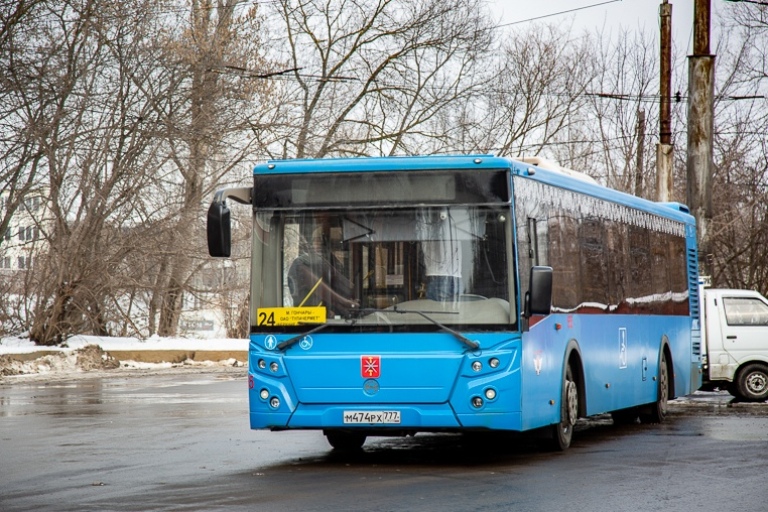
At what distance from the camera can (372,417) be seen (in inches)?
451

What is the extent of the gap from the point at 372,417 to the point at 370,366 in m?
0.44

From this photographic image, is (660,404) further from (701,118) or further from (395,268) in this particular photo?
(701,118)

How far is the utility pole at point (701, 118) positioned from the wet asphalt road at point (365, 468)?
6680mm

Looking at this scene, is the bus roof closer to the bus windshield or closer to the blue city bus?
the blue city bus

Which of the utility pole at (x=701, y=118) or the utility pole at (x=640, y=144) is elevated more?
the utility pole at (x=640, y=144)

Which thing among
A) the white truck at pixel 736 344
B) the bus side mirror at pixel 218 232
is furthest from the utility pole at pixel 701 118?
the bus side mirror at pixel 218 232

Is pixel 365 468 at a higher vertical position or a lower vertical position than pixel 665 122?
lower

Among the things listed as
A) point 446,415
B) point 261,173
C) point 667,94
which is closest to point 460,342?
point 446,415

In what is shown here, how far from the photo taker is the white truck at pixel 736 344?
2097 centimetres

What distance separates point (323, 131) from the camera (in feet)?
141

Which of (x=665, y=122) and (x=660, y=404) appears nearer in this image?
(x=660, y=404)

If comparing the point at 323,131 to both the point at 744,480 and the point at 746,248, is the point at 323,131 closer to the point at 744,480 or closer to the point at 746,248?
the point at 746,248

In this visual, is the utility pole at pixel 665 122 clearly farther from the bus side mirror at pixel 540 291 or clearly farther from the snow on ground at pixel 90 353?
the bus side mirror at pixel 540 291

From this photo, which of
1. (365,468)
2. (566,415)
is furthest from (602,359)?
(365,468)
